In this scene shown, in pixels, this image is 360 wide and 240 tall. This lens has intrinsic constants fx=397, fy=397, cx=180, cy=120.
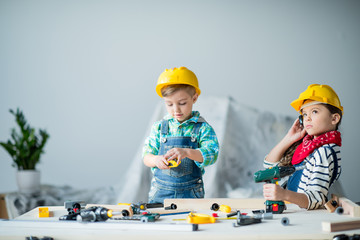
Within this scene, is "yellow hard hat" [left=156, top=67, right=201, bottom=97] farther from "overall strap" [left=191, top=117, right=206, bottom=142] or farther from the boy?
"overall strap" [left=191, top=117, right=206, bottom=142]

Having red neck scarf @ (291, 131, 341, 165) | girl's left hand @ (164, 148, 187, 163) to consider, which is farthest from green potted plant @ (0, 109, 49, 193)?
red neck scarf @ (291, 131, 341, 165)

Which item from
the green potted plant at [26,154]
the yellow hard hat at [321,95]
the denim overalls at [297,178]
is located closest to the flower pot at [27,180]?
the green potted plant at [26,154]

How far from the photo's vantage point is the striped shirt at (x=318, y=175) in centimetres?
130

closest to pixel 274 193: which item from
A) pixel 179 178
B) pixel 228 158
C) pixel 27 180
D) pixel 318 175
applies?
pixel 318 175

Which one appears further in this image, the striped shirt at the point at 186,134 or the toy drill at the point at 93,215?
the striped shirt at the point at 186,134

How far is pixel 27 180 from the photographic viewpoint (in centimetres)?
336

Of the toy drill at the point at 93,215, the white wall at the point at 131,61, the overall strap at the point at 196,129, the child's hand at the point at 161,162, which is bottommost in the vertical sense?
the toy drill at the point at 93,215

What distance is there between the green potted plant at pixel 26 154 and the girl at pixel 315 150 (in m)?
2.46

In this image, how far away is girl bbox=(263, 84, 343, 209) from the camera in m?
1.28

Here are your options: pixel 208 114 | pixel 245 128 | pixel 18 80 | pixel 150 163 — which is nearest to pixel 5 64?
pixel 18 80

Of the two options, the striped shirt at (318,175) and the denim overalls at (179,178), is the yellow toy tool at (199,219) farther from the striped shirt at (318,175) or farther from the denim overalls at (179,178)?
the denim overalls at (179,178)

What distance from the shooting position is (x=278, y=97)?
3701mm

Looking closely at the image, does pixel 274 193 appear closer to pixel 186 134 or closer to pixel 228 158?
pixel 186 134

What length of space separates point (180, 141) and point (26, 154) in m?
2.13
